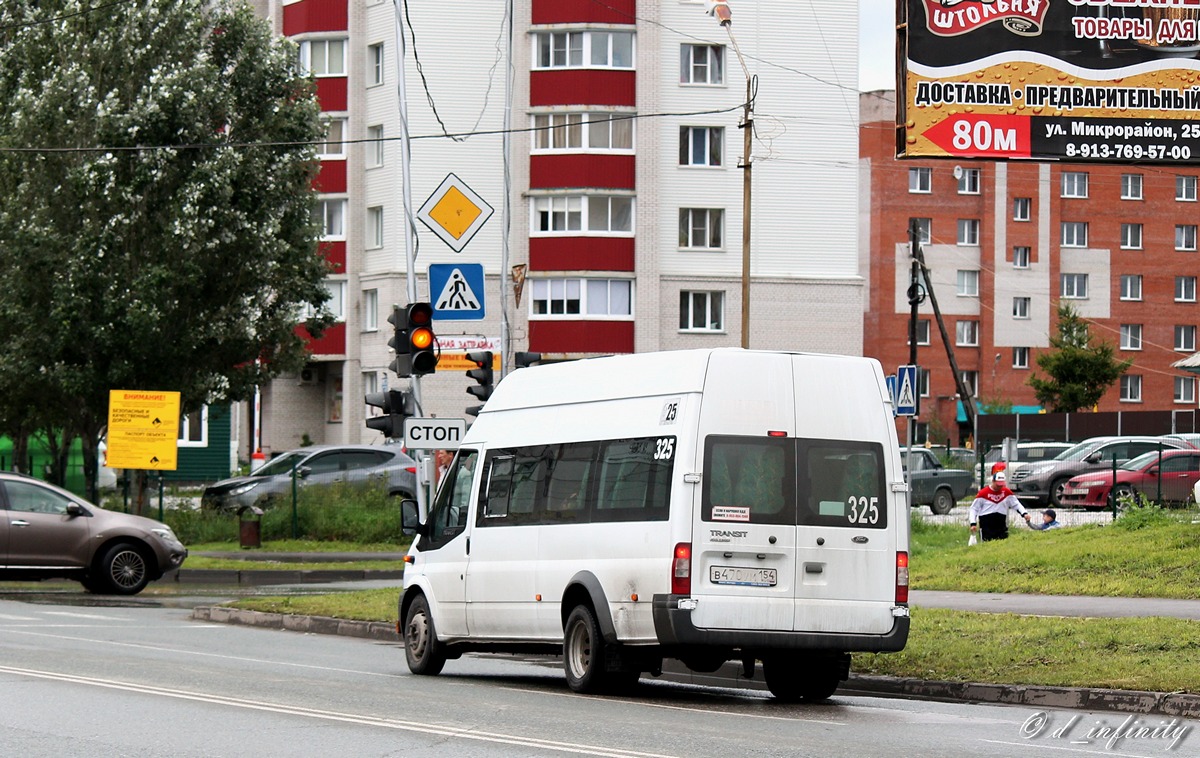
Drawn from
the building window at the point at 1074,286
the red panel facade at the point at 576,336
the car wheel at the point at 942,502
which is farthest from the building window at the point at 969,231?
the car wheel at the point at 942,502

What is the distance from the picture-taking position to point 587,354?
5731cm

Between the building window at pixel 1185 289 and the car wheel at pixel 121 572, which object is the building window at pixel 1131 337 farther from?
the car wheel at pixel 121 572

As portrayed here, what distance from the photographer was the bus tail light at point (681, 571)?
492 inches

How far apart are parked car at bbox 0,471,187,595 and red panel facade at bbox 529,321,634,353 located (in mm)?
32085

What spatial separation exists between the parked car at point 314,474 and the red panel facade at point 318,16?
2591 centimetres

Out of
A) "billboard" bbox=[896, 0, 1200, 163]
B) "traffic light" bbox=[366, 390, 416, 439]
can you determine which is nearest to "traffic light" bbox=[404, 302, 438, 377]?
"traffic light" bbox=[366, 390, 416, 439]

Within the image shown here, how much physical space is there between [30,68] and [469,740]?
29699 millimetres

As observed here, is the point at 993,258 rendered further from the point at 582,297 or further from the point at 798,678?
the point at 798,678

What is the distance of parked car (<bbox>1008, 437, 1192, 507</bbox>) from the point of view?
39781mm

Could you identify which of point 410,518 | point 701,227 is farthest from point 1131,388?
point 410,518

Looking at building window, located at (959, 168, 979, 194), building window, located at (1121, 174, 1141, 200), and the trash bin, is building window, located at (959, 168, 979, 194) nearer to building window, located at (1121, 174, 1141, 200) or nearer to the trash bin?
building window, located at (1121, 174, 1141, 200)

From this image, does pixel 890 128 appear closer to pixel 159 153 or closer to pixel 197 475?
pixel 197 475

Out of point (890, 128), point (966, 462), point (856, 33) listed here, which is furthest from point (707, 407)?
point (890, 128)

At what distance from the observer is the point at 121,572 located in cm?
2481
